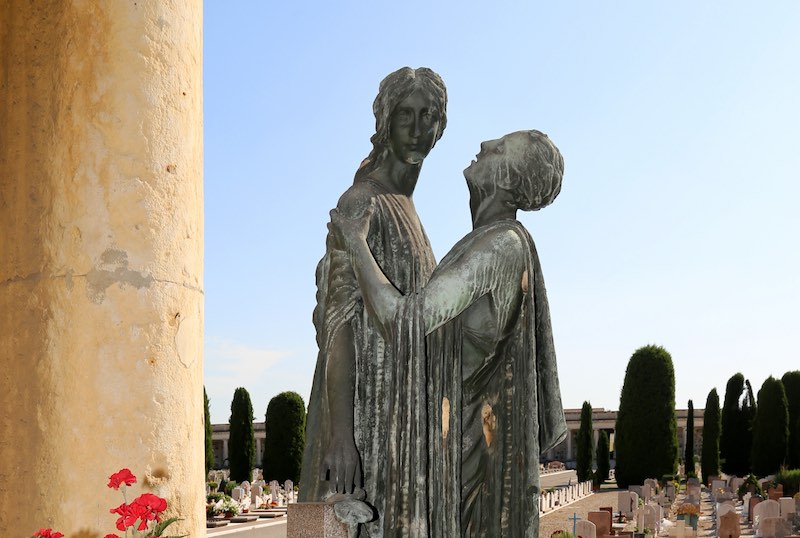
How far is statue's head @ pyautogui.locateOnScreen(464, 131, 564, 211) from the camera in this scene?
8.88 feet

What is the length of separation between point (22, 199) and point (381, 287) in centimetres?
350

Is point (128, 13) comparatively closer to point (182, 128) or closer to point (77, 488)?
point (182, 128)

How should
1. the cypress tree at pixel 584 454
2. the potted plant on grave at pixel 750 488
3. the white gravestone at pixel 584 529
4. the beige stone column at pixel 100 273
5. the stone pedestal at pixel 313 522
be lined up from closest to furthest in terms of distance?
1. the stone pedestal at pixel 313 522
2. the beige stone column at pixel 100 273
3. the white gravestone at pixel 584 529
4. the potted plant on grave at pixel 750 488
5. the cypress tree at pixel 584 454

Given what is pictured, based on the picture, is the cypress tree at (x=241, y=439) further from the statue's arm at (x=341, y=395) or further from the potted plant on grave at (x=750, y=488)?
the statue's arm at (x=341, y=395)

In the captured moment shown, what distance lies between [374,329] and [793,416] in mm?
44862

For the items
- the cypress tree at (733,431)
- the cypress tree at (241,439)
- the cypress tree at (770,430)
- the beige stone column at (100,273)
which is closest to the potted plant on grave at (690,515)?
the beige stone column at (100,273)

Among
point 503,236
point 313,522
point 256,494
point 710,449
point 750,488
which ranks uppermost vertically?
point 503,236

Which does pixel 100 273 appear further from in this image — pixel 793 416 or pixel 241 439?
pixel 793 416

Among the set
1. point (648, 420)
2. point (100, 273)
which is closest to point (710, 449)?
point (648, 420)

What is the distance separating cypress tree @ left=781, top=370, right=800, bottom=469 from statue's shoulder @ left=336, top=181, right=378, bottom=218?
39.9 metres

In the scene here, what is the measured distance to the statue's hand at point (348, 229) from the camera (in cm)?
267

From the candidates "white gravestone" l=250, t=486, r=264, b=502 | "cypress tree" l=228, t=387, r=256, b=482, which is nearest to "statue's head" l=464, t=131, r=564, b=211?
"white gravestone" l=250, t=486, r=264, b=502

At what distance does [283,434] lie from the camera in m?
34.5

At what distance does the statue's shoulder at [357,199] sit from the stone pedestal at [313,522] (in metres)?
0.81
